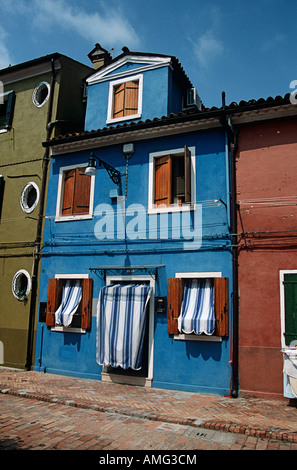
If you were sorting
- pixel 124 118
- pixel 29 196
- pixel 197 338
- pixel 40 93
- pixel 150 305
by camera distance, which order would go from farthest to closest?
pixel 40 93 → pixel 29 196 → pixel 124 118 → pixel 150 305 → pixel 197 338

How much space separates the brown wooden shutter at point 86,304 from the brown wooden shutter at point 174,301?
8.05 ft

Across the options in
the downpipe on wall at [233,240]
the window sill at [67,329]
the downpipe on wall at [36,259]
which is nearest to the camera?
the downpipe on wall at [233,240]

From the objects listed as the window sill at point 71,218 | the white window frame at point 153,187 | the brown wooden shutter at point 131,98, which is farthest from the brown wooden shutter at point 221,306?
the brown wooden shutter at point 131,98

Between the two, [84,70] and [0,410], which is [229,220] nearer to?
[0,410]

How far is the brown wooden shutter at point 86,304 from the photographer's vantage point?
33.8 ft

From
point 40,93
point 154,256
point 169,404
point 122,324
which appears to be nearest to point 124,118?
point 40,93

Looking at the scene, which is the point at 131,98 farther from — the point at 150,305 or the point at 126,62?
the point at 150,305

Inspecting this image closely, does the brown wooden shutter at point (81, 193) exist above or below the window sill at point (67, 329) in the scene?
above

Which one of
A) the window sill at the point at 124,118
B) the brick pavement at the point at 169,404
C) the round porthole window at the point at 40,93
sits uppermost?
the round porthole window at the point at 40,93

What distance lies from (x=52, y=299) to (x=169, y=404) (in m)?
4.91

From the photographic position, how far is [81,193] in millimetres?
11258

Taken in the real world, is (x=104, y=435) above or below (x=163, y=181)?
below

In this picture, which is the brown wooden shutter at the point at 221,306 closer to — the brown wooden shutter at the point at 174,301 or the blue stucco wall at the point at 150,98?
the brown wooden shutter at the point at 174,301

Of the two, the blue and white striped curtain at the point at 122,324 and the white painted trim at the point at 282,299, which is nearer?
the white painted trim at the point at 282,299
